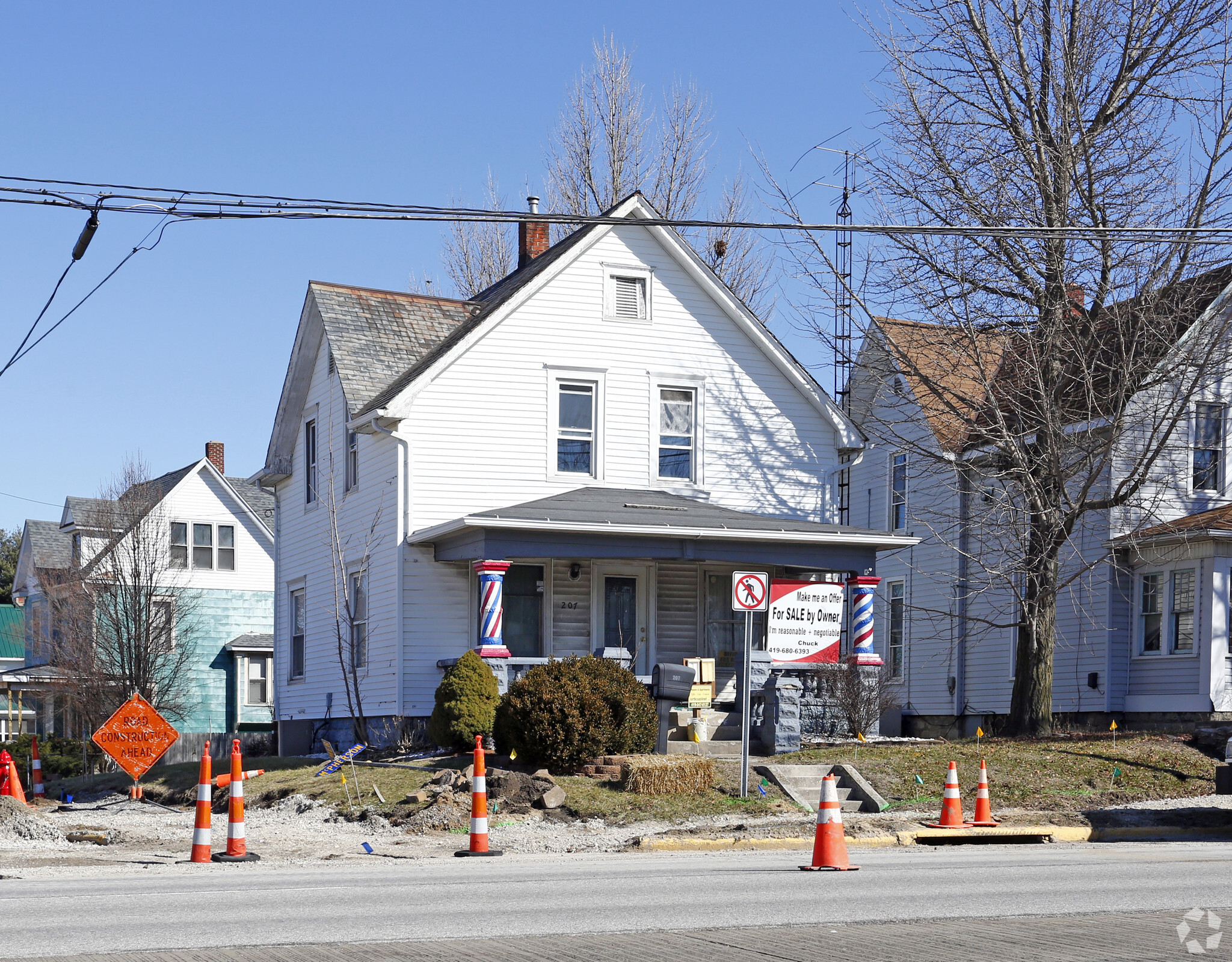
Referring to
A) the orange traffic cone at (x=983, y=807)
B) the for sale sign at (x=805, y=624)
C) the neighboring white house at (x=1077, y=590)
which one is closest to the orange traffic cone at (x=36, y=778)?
the for sale sign at (x=805, y=624)

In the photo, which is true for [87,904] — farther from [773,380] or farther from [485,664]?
[773,380]

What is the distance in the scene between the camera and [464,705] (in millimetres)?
20297

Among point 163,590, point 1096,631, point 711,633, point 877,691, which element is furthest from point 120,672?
point 1096,631

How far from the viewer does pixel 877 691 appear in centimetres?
2431

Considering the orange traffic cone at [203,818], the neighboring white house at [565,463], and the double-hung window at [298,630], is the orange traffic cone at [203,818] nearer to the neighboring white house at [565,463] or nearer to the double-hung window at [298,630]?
the neighboring white house at [565,463]

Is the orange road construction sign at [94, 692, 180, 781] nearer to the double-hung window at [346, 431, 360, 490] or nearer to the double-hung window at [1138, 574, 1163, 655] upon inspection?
the double-hung window at [346, 431, 360, 490]

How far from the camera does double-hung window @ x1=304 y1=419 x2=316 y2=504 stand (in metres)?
28.7

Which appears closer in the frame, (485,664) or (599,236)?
(485,664)

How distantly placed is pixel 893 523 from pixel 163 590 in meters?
20.0

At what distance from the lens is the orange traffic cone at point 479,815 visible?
13461 millimetres

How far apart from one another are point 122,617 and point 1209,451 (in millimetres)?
26306

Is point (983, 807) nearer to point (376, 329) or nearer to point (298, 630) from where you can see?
point (376, 329)

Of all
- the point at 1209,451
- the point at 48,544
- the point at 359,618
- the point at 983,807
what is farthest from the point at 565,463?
the point at 48,544

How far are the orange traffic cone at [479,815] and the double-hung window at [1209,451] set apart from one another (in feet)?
60.5
